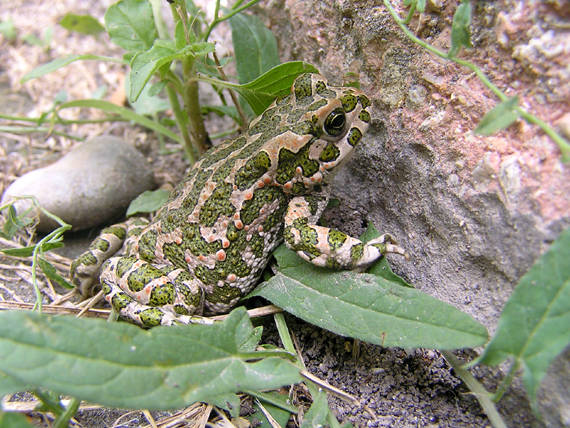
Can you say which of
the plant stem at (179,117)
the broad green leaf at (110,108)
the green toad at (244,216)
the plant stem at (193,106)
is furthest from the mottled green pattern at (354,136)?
the broad green leaf at (110,108)

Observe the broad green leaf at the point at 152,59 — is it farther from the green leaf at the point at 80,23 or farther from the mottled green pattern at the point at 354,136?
the green leaf at the point at 80,23

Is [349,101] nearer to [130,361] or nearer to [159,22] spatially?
[159,22]

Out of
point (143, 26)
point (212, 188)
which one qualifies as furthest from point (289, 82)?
point (143, 26)

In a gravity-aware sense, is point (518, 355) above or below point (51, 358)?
above

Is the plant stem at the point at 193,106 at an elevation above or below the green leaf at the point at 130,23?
below

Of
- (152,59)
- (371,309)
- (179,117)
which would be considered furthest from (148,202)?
(371,309)

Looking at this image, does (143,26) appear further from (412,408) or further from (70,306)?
(412,408)

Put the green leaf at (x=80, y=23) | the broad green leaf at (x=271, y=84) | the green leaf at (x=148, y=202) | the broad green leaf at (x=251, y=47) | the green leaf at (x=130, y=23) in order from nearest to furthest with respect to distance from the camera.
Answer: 1. the broad green leaf at (x=271, y=84)
2. the green leaf at (x=130, y=23)
3. the broad green leaf at (x=251, y=47)
4. the green leaf at (x=148, y=202)
5. the green leaf at (x=80, y=23)
